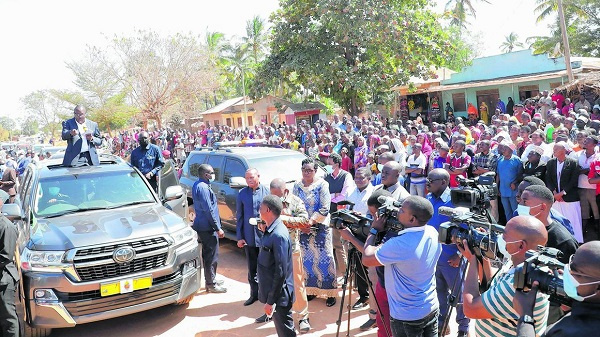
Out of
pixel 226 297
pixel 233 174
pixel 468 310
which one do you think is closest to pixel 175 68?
pixel 233 174

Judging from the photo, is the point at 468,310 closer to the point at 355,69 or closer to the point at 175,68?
the point at 355,69

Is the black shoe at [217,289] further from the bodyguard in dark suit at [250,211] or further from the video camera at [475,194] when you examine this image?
the video camera at [475,194]

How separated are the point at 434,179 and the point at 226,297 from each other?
3.25m

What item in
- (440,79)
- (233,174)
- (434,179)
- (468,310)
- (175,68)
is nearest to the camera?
(468,310)

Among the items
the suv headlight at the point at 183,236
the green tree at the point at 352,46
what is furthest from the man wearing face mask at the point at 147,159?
the green tree at the point at 352,46

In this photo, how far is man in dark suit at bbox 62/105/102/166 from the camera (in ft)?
23.4

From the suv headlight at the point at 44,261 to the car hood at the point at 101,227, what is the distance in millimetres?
62

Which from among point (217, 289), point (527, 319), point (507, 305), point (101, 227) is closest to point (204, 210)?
point (217, 289)

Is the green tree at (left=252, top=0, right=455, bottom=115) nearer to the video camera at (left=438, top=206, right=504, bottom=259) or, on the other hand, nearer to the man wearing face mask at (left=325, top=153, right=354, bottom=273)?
the man wearing face mask at (left=325, top=153, right=354, bottom=273)

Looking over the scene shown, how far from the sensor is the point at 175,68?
32.2m

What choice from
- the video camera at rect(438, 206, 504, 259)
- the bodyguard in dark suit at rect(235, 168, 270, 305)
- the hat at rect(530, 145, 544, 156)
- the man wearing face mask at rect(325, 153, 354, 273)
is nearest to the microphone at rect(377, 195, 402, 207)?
the video camera at rect(438, 206, 504, 259)

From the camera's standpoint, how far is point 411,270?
340cm

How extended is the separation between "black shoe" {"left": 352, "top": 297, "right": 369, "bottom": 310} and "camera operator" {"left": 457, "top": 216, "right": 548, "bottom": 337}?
2958 millimetres

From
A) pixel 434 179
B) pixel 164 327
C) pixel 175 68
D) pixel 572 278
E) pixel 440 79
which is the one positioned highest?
pixel 175 68
